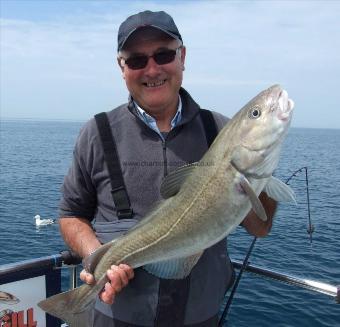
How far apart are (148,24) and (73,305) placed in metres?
2.58

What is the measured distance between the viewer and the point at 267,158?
11.4 feet

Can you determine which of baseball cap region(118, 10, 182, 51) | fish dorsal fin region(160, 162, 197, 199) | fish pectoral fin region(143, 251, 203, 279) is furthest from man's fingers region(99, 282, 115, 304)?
baseball cap region(118, 10, 182, 51)

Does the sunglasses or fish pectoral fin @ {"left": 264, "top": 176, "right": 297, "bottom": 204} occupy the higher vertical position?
the sunglasses

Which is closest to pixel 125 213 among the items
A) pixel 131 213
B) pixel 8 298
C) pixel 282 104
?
pixel 131 213

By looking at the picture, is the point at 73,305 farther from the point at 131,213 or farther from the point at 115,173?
the point at 115,173

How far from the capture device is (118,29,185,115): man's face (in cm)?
401

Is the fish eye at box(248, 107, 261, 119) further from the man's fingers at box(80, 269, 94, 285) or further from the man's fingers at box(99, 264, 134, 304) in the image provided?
the man's fingers at box(80, 269, 94, 285)

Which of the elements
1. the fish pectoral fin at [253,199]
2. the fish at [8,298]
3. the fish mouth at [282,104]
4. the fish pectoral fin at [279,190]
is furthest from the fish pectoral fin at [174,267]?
the fish at [8,298]

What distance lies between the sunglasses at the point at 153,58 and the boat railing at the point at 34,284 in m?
2.22

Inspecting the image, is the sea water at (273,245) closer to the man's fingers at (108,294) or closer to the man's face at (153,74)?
the man's fingers at (108,294)

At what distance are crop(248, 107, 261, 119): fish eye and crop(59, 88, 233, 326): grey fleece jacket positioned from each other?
789mm

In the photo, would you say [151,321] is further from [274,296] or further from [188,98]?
[274,296]

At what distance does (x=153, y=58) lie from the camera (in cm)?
402

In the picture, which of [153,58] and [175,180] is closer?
[175,180]
